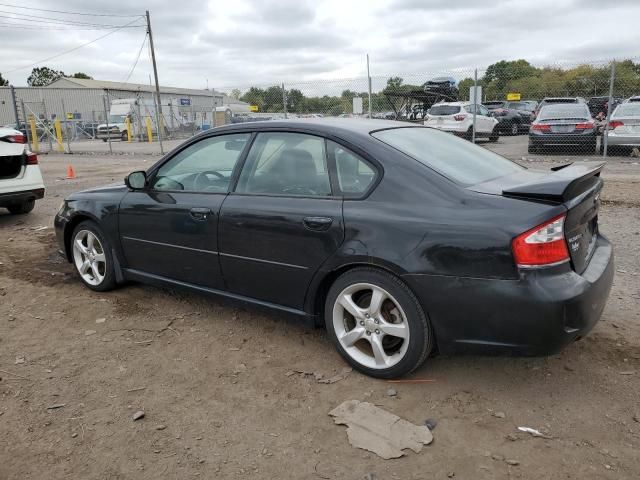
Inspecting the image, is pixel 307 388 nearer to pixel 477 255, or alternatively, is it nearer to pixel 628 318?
pixel 477 255

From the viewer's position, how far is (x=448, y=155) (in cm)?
339

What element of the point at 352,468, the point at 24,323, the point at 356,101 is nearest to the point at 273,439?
the point at 352,468

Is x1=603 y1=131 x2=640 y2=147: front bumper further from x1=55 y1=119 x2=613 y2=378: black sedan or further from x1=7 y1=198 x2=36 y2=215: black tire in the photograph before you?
x1=7 y1=198 x2=36 y2=215: black tire

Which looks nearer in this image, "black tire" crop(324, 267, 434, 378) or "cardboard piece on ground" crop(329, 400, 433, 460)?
"cardboard piece on ground" crop(329, 400, 433, 460)

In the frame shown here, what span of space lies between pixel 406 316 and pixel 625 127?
40.3 feet

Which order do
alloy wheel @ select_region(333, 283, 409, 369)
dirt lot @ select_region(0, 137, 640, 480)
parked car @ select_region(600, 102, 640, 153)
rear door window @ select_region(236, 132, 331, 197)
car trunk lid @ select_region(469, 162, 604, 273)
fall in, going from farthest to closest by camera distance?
parked car @ select_region(600, 102, 640, 153), rear door window @ select_region(236, 132, 331, 197), alloy wheel @ select_region(333, 283, 409, 369), car trunk lid @ select_region(469, 162, 604, 273), dirt lot @ select_region(0, 137, 640, 480)

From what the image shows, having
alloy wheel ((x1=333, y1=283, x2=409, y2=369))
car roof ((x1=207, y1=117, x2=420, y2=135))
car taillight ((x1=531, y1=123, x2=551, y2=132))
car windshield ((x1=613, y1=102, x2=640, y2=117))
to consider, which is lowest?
alloy wheel ((x1=333, y1=283, x2=409, y2=369))

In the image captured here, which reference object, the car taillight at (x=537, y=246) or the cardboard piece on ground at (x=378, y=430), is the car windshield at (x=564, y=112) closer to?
the car taillight at (x=537, y=246)

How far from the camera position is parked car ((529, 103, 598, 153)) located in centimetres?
1370

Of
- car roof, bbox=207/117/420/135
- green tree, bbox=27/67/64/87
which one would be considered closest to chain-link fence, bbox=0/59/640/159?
car roof, bbox=207/117/420/135

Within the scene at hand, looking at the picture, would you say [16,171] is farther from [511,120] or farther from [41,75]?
[41,75]

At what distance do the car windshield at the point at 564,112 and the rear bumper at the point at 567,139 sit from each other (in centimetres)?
52

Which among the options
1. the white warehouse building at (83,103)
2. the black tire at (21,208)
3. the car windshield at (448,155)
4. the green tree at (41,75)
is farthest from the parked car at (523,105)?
the green tree at (41,75)

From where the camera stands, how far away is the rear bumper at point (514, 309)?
102 inches
